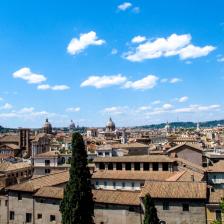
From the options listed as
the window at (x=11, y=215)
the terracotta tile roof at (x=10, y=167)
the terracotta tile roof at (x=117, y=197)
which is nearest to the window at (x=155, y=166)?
the terracotta tile roof at (x=117, y=197)

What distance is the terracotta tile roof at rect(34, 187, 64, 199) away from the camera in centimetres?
4689

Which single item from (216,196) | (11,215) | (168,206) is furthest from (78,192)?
(11,215)

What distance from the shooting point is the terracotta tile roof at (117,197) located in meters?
43.3

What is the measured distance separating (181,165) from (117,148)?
2902cm

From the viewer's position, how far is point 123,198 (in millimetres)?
44031

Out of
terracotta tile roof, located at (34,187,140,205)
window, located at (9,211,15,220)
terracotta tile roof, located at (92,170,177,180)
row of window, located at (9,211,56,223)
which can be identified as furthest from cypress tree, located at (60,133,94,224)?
terracotta tile roof, located at (92,170,177,180)

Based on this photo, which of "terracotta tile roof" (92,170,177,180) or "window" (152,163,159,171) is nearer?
"terracotta tile roof" (92,170,177,180)

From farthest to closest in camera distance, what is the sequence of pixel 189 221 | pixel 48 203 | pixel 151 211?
pixel 48 203, pixel 189 221, pixel 151 211

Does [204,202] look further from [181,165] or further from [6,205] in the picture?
[6,205]

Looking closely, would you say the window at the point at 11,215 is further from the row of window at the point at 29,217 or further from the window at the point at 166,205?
the window at the point at 166,205

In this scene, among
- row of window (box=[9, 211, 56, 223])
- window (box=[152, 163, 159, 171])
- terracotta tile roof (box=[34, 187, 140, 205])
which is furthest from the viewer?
window (box=[152, 163, 159, 171])

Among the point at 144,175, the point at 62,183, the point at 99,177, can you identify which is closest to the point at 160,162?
the point at 144,175

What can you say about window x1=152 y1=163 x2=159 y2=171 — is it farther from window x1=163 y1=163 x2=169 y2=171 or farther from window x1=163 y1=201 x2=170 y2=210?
window x1=163 y1=201 x2=170 y2=210

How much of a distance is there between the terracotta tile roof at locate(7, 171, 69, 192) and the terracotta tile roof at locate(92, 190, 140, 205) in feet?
30.4
